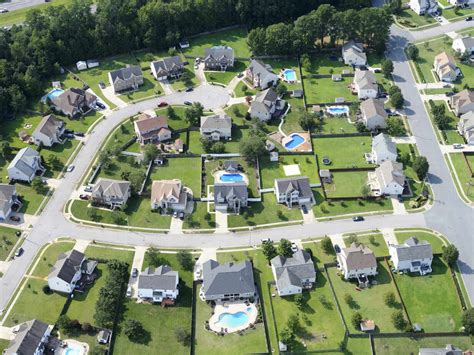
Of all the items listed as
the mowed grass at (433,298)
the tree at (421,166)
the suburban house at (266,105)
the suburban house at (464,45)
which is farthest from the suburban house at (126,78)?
the suburban house at (464,45)

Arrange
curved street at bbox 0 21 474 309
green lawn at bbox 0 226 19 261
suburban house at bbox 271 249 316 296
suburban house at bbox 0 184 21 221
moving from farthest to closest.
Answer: suburban house at bbox 0 184 21 221 < green lawn at bbox 0 226 19 261 < curved street at bbox 0 21 474 309 < suburban house at bbox 271 249 316 296

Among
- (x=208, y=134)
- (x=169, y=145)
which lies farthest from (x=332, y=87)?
(x=169, y=145)

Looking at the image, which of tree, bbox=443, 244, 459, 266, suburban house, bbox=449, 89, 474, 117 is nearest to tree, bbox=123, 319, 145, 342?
tree, bbox=443, 244, 459, 266

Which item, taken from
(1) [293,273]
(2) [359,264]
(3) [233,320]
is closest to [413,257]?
(2) [359,264]

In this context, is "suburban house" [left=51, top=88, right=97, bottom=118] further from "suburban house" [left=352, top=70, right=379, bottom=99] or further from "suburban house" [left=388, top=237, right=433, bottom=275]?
"suburban house" [left=388, top=237, right=433, bottom=275]

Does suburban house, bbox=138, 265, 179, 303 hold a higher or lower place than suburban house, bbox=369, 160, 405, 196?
higher

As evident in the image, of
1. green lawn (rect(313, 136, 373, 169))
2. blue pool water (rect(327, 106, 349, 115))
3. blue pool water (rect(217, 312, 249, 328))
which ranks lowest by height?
blue pool water (rect(217, 312, 249, 328))
